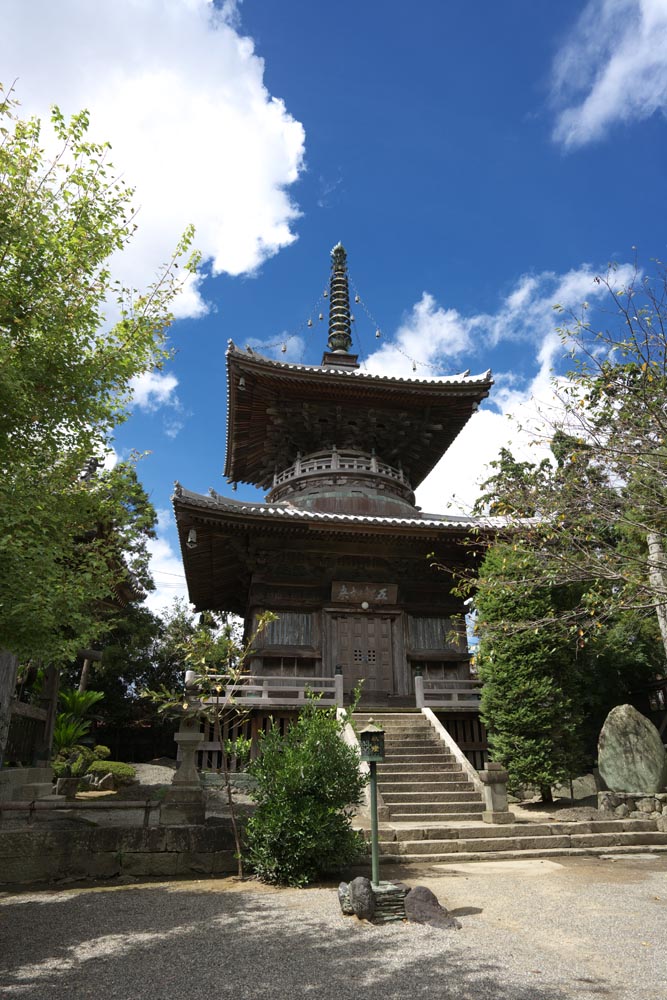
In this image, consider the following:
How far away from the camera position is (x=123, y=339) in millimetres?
6879

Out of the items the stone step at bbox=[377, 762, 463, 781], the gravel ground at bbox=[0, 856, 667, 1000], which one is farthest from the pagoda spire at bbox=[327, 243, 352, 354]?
the gravel ground at bbox=[0, 856, 667, 1000]

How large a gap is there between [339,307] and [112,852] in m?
22.8

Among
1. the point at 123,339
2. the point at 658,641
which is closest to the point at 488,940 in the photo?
the point at 123,339

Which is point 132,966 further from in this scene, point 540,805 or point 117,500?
point 540,805

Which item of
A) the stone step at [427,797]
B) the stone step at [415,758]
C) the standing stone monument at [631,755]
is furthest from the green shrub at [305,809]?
the standing stone monument at [631,755]

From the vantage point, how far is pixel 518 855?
910cm

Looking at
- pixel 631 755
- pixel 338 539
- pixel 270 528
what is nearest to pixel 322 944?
pixel 631 755

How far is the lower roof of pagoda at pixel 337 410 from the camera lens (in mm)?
18359

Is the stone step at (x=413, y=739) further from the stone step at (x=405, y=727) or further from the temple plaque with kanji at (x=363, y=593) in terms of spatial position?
the temple plaque with kanji at (x=363, y=593)

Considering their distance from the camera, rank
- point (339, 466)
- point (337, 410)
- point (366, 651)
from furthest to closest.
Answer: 1. point (337, 410)
2. point (339, 466)
3. point (366, 651)

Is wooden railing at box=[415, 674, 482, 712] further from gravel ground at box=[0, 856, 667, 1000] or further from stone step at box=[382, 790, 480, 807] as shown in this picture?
gravel ground at box=[0, 856, 667, 1000]

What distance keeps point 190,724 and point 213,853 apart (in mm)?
1930

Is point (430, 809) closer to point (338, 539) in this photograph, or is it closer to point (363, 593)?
point (363, 593)

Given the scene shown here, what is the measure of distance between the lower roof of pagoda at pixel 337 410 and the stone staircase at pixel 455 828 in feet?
33.8
